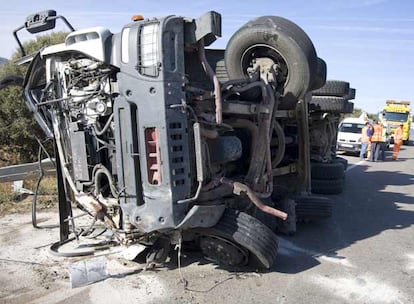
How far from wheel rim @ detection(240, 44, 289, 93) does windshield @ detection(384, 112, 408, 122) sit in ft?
72.4

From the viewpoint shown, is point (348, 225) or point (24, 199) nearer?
point (348, 225)

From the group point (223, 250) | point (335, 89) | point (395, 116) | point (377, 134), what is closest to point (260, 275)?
point (223, 250)

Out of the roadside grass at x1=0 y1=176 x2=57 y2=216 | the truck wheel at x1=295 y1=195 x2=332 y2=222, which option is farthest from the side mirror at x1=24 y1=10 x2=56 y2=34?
the truck wheel at x1=295 y1=195 x2=332 y2=222

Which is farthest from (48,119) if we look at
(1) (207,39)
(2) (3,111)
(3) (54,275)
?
(2) (3,111)

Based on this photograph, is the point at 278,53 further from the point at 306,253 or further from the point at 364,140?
the point at 364,140

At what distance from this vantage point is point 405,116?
79.3 ft

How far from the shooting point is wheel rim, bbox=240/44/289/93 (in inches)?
175

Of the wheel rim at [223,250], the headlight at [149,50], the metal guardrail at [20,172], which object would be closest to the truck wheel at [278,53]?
the headlight at [149,50]

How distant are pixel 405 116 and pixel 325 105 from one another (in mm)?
19215

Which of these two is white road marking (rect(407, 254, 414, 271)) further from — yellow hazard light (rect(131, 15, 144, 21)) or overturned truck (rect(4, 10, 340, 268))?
yellow hazard light (rect(131, 15, 144, 21))

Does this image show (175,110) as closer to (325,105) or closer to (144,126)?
(144,126)

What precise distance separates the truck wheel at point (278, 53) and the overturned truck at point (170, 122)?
0.5 inches

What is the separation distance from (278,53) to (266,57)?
190 mm

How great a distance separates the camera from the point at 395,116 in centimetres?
2433
